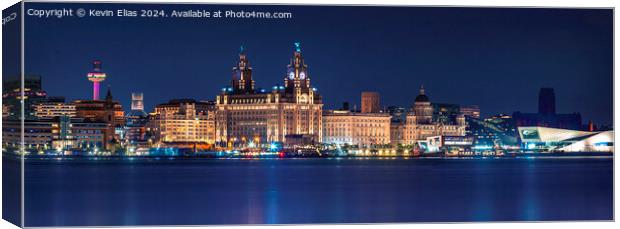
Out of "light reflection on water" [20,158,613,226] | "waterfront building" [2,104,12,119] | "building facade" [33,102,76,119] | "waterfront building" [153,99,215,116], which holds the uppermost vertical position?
"waterfront building" [153,99,215,116]

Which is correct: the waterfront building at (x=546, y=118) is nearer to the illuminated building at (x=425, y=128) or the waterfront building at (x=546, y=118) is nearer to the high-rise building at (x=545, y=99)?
the high-rise building at (x=545, y=99)

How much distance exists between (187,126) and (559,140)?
29.8 meters

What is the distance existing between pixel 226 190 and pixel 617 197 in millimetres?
11347

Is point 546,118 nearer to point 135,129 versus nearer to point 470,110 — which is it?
point 470,110

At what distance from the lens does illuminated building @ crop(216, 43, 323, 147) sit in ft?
190

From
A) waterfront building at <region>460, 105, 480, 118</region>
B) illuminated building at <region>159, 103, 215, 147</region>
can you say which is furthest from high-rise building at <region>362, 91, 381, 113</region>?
illuminated building at <region>159, 103, 215, 147</region>

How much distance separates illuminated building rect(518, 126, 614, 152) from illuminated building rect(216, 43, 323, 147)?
1071 centimetres

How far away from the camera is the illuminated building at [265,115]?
190ft

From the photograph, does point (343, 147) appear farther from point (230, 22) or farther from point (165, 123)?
point (230, 22)

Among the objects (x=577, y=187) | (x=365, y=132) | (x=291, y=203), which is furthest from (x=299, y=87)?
(x=291, y=203)

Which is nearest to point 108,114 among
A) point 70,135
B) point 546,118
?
point 70,135

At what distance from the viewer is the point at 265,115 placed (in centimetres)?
6419

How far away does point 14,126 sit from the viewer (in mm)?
12984

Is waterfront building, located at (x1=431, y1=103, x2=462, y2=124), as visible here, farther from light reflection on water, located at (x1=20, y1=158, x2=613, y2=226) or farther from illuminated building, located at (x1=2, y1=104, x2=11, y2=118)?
illuminated building, located at (x1=2, y1=104, x2=11, y2=118)
